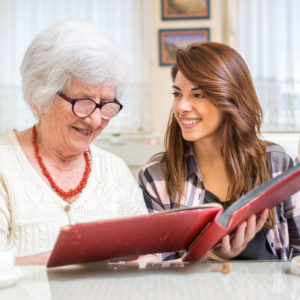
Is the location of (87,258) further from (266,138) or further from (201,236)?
(266,138)

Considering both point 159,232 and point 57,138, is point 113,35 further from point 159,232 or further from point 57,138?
point 159,232

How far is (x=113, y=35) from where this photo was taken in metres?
4.04

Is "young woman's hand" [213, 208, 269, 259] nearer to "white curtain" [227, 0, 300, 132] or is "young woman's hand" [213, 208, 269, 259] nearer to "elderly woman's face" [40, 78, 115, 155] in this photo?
"elderly woman's face" [40, 78, 115, 155]

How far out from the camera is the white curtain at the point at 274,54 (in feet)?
12.8

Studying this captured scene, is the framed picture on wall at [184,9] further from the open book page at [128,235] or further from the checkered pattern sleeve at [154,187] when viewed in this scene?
the open book page at [128,235]

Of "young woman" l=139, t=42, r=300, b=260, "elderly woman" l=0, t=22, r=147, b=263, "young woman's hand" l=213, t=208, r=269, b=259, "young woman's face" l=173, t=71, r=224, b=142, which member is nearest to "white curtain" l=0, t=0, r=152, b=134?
"young woman" l=139, t=42, r=300, b=260

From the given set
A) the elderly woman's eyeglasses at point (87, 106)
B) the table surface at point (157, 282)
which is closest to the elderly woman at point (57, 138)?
the elderly woman's eyeglasses at point (87, 106)

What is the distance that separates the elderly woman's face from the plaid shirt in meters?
0.43

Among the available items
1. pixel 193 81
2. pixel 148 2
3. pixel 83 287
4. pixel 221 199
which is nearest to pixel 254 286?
pixel 83 287

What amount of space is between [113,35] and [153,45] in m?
0.37

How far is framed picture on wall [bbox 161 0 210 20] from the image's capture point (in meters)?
3.99

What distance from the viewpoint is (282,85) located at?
3930 mm

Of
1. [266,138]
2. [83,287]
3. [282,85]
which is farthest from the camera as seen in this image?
[282,85]

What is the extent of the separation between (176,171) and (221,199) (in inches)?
7.8
